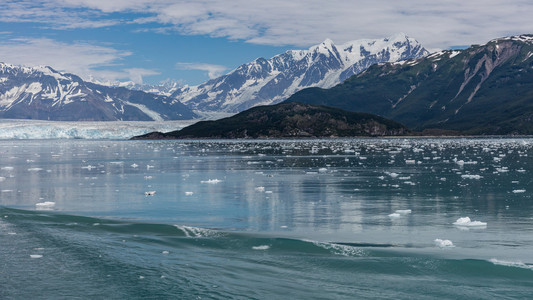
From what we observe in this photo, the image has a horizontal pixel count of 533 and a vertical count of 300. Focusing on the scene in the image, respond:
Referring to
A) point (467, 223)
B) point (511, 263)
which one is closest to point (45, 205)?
point (467, 223)

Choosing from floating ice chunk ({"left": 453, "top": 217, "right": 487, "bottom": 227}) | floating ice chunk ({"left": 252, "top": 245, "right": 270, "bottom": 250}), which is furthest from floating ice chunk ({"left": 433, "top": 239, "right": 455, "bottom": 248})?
floating ice chunk ({"left": 252, "top": 245, "right": 270, "bottom": 250})

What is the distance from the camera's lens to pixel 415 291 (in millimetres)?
13375

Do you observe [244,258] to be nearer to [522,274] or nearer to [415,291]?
[415,291]

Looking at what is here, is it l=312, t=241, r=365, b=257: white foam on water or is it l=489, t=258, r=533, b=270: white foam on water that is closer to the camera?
Result: l=489, t=258, r=533, b=270: white foam on water

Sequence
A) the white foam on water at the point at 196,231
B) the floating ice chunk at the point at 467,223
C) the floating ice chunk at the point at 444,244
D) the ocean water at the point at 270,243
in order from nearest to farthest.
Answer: the ocean water at the point at 270,243 → the floating ice chunk at the point at 444,244 → the white foam on water at the point at 196,231 → the floating ice chunk at the point at 467,223

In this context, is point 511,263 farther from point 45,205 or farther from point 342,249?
point 45,205

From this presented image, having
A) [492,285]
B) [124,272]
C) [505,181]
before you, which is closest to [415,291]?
[492,285]

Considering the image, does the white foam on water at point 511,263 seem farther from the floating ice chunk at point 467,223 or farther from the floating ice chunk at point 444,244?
the floating ice chunk at point 467,223

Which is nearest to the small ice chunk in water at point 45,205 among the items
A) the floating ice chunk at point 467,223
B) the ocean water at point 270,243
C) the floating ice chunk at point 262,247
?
Answer: the ocean water at point 270,243

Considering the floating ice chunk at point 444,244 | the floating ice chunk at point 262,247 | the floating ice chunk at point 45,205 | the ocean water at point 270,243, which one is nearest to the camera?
the ocean water at point 270,243

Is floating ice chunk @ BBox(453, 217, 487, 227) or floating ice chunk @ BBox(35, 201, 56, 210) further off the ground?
floating ice chunk @ BBox(35, 201, 56, 210)

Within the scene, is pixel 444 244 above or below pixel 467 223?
below

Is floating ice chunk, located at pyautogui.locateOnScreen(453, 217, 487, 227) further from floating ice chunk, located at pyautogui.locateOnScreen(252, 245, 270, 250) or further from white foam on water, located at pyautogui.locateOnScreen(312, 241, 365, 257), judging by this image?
floating ice chunk, located at pyautogui.locateOnScreen(252, 245, 270, 250)

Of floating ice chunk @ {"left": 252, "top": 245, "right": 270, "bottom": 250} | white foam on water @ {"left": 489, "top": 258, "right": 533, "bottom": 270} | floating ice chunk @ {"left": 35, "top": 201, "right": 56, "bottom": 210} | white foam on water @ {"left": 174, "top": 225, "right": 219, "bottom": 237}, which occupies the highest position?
floating ice chunk @ {"left": 35, "top": 201, "right": 56, "bottom": 210}
